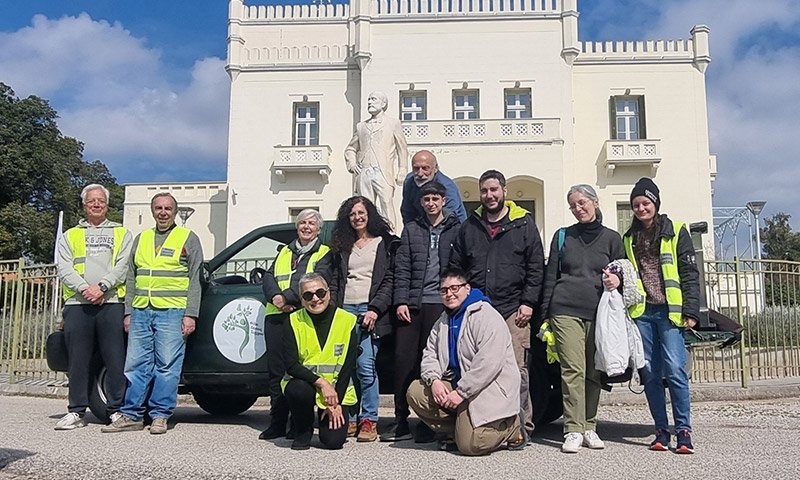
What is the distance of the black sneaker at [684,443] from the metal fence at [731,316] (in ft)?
15.5

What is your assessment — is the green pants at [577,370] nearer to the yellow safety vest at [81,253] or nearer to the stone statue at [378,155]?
the yellow safety vest at [81,253]

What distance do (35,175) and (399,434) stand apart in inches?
1543

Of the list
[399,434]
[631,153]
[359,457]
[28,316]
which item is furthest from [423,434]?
[631,153]

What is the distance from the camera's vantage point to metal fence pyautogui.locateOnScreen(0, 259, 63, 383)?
10.9 meters

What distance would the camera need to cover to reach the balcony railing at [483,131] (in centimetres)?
2389

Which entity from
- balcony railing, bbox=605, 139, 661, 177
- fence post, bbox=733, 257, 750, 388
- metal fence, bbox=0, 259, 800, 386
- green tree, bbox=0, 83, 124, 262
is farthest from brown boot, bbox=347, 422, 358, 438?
green tree, bbox=0, 83, 124, 262

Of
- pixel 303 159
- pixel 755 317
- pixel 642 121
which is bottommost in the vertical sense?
pixel 755 317

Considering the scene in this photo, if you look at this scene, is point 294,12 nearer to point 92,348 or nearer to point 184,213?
point 184,213

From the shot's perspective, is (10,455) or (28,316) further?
(28,316)

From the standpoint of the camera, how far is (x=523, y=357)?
17.3 ft

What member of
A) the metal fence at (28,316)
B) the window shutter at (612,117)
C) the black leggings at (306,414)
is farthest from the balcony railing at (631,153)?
the black leggings at (306,414)

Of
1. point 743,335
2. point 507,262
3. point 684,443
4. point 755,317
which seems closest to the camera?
point 684,443

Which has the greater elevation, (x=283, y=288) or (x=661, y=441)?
(x=283, y=288)

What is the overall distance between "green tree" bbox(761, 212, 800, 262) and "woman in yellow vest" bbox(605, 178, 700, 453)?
1892 inches
